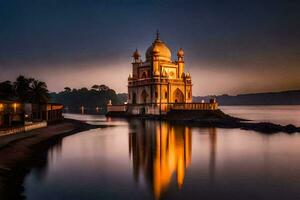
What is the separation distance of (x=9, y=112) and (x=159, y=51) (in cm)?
5438

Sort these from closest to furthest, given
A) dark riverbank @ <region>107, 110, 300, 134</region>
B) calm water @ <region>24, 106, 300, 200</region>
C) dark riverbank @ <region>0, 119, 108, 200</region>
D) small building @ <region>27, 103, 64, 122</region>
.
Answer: dark riverbank @ <region>0, 119, 108, 200</region> → calm water @ <region>24, 106, 300, 200</region> → small building @ <region>27, 103, 64, 122</region> → dark riverbank @ <region>107, 110, 300, 134</region>

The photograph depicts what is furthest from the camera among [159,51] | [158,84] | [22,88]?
[159,51]

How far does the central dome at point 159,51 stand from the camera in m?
87.9

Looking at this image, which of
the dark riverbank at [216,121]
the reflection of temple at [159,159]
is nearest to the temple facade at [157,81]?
the dark riverbank at [216,121]

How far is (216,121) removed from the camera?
6625 cm

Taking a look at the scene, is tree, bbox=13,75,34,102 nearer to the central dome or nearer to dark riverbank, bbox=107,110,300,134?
dark riverbank, bbox=107,110,300,134

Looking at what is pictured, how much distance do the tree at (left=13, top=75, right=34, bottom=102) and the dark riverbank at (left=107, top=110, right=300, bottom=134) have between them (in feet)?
104

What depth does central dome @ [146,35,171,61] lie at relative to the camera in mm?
87869

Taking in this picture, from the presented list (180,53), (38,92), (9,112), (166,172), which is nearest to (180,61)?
(180,53)

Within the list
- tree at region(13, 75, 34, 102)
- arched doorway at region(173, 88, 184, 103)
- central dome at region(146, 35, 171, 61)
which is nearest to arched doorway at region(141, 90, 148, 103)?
arched doorway at region(173, 88, 184, 103)

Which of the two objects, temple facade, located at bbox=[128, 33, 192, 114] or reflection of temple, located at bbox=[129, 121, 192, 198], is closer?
reflection of temple, located at bbox=[129, 121, 192, 198]

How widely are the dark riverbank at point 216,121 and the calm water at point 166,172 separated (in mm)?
16955

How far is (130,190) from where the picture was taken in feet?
58.9

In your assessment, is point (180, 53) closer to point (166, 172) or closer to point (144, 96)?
point (144, 96)
